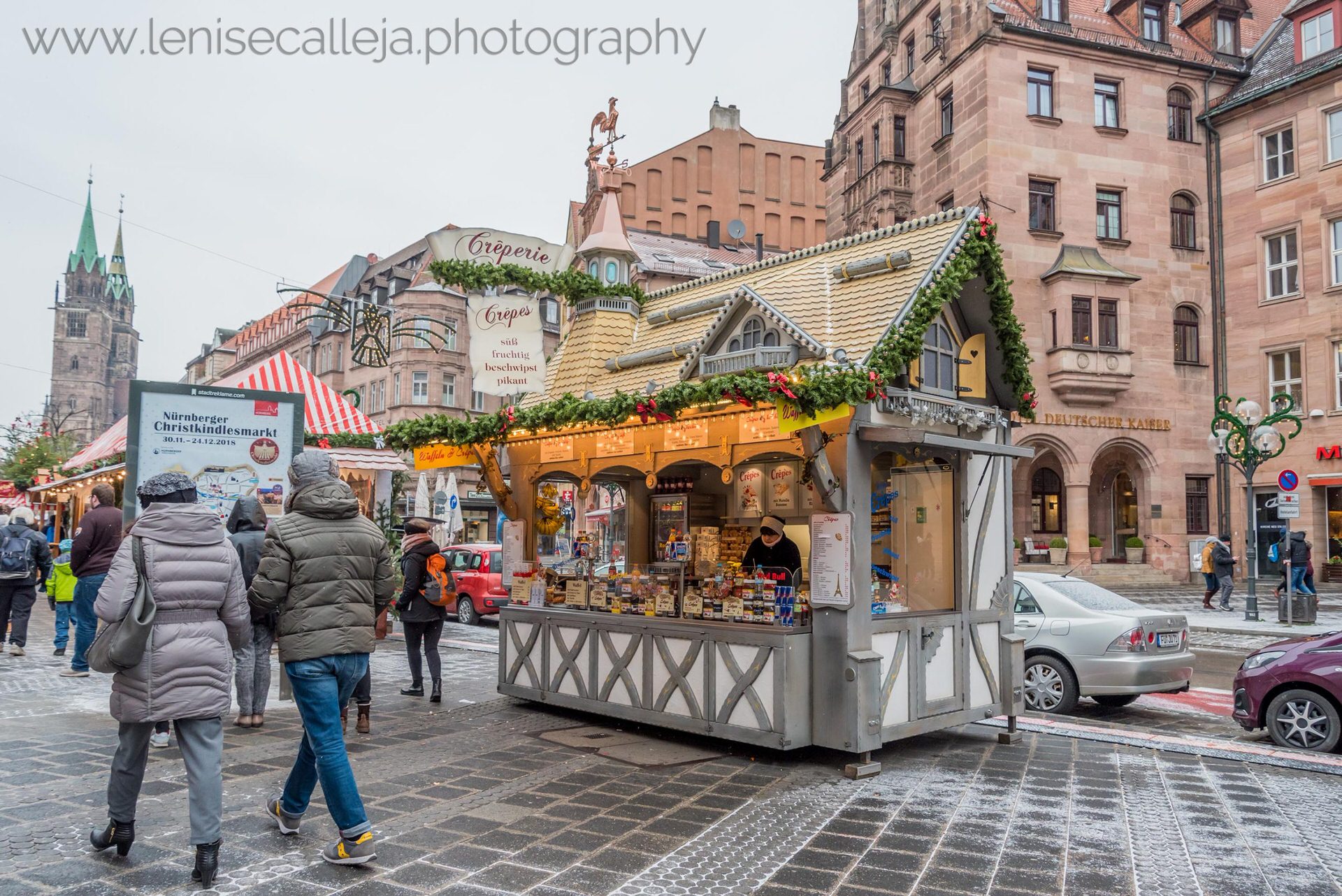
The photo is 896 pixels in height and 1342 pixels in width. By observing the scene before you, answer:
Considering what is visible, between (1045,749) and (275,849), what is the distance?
6.17 meters

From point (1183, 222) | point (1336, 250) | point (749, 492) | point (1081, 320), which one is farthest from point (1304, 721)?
point (1183, 222)

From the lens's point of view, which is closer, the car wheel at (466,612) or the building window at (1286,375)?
the car wheel at (466,612)

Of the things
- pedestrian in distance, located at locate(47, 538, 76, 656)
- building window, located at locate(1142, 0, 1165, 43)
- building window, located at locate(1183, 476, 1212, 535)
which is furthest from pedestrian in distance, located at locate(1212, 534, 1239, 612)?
pedestrian in distance, located at locate(47, 538, 76, 656)

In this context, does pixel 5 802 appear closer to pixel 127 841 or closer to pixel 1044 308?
pixel 127 841

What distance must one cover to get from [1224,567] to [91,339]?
462 ft

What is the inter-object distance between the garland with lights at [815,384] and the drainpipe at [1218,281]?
25388 mm

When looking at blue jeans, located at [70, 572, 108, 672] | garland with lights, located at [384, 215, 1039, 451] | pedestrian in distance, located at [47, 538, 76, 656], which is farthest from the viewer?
pedestrian in distance, located at [47, 538, 76, 656]

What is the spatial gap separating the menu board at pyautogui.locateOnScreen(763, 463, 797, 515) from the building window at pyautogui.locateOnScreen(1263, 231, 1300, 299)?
85.4ft

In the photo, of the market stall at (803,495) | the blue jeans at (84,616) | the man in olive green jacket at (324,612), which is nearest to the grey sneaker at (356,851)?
the man in olive green jacket at (324,612)

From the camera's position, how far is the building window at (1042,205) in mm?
30147

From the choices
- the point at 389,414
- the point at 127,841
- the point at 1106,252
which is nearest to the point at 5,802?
the point at 127,841

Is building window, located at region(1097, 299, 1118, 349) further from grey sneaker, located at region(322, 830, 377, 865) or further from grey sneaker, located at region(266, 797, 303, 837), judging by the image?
grey sneaker, located at region(322, 830, 377, 865)

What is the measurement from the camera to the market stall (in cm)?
772

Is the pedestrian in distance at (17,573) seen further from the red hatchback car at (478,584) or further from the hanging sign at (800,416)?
the hanging sign at (800,416)
